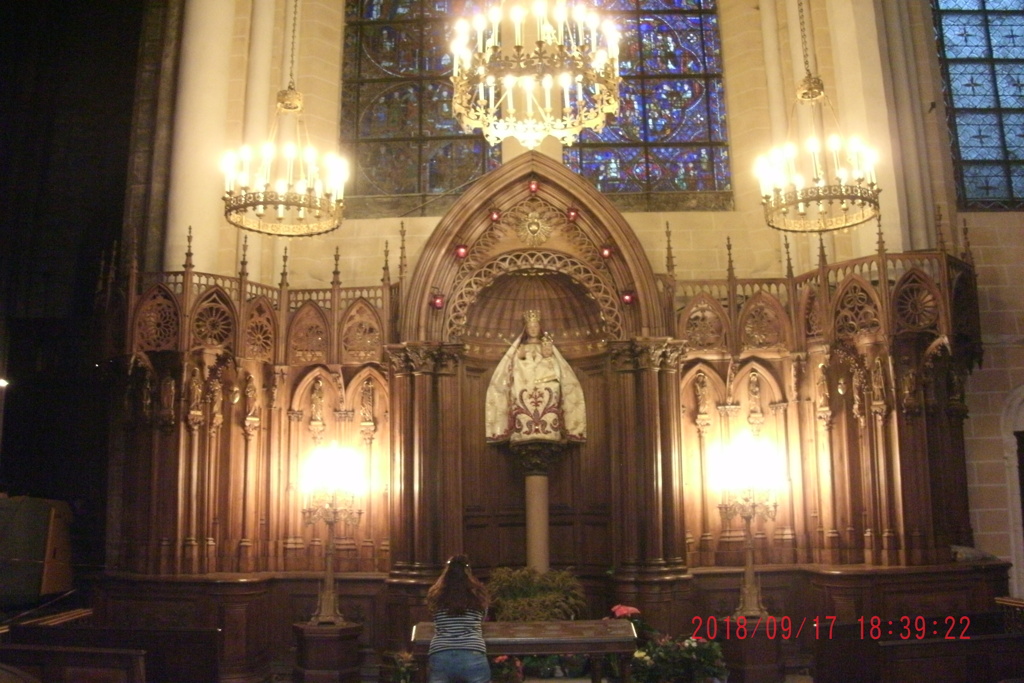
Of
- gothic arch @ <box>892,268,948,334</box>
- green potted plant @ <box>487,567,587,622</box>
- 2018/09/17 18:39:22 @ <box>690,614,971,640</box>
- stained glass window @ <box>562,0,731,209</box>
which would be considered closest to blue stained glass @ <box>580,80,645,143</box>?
stained glass window @ <box>562,0,731,209</box>

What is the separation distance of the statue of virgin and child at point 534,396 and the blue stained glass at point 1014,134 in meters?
7.80

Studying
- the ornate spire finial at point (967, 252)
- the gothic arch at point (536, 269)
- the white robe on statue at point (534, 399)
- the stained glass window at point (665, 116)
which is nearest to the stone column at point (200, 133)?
the gothic arch at point (536, 269)

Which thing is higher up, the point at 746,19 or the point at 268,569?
the point at 746,19

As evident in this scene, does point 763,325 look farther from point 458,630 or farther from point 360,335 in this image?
point 458,630

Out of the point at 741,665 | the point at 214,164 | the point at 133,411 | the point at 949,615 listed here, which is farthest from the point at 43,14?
the point at 949,615

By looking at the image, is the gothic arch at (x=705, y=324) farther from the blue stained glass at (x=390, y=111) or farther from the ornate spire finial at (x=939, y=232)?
the blue stained glass at (x=390, y=111)

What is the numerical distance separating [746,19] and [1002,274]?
18.3 feet

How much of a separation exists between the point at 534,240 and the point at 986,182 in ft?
23.8

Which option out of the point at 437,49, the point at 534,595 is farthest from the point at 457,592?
the point at 437,49

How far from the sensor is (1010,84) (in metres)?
16.3

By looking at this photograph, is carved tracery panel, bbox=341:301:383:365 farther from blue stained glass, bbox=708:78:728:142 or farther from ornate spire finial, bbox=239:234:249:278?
blue stained glass, bbox=708:78:728:142

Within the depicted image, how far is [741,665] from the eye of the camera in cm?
1195

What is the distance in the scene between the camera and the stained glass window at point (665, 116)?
16.4 metres

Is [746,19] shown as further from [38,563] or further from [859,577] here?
[38,563]
